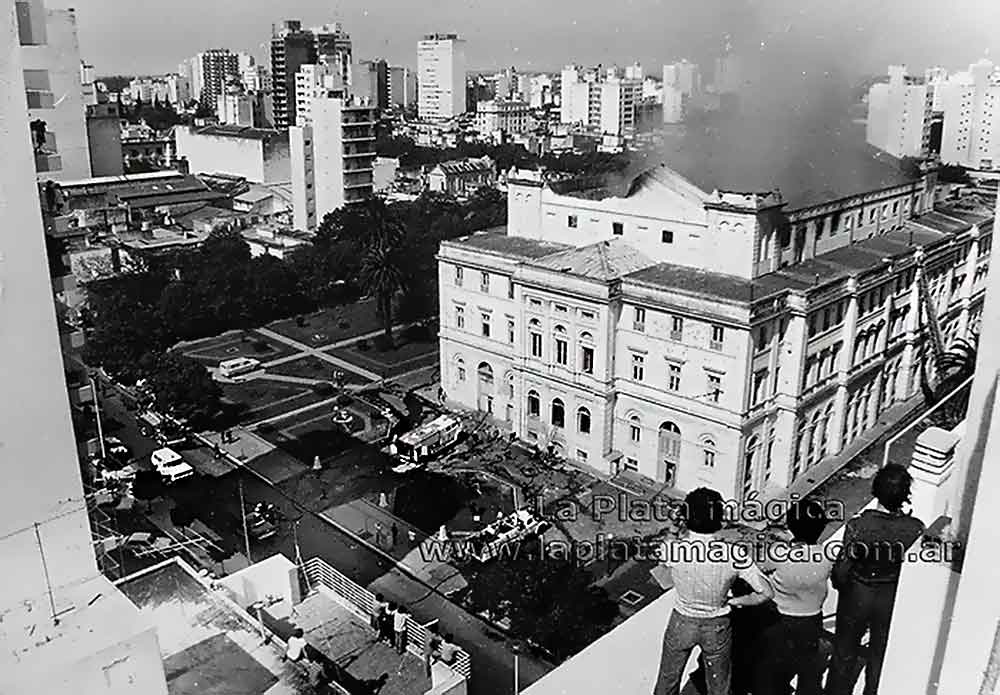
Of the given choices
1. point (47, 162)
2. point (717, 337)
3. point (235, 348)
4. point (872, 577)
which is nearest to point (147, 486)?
point (235, 348)

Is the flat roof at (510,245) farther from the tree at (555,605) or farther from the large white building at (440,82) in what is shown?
the large white building at (440,82)

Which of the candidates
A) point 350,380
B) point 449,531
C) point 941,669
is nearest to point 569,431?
point 449,531

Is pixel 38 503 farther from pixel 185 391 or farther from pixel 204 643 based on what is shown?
pixel 185 391

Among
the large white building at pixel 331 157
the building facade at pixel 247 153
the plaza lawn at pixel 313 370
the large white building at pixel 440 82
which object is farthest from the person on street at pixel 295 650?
the large white building at pixel 440 82

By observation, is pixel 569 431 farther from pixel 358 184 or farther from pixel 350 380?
pixel 358 184

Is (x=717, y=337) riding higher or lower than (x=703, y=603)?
lower
